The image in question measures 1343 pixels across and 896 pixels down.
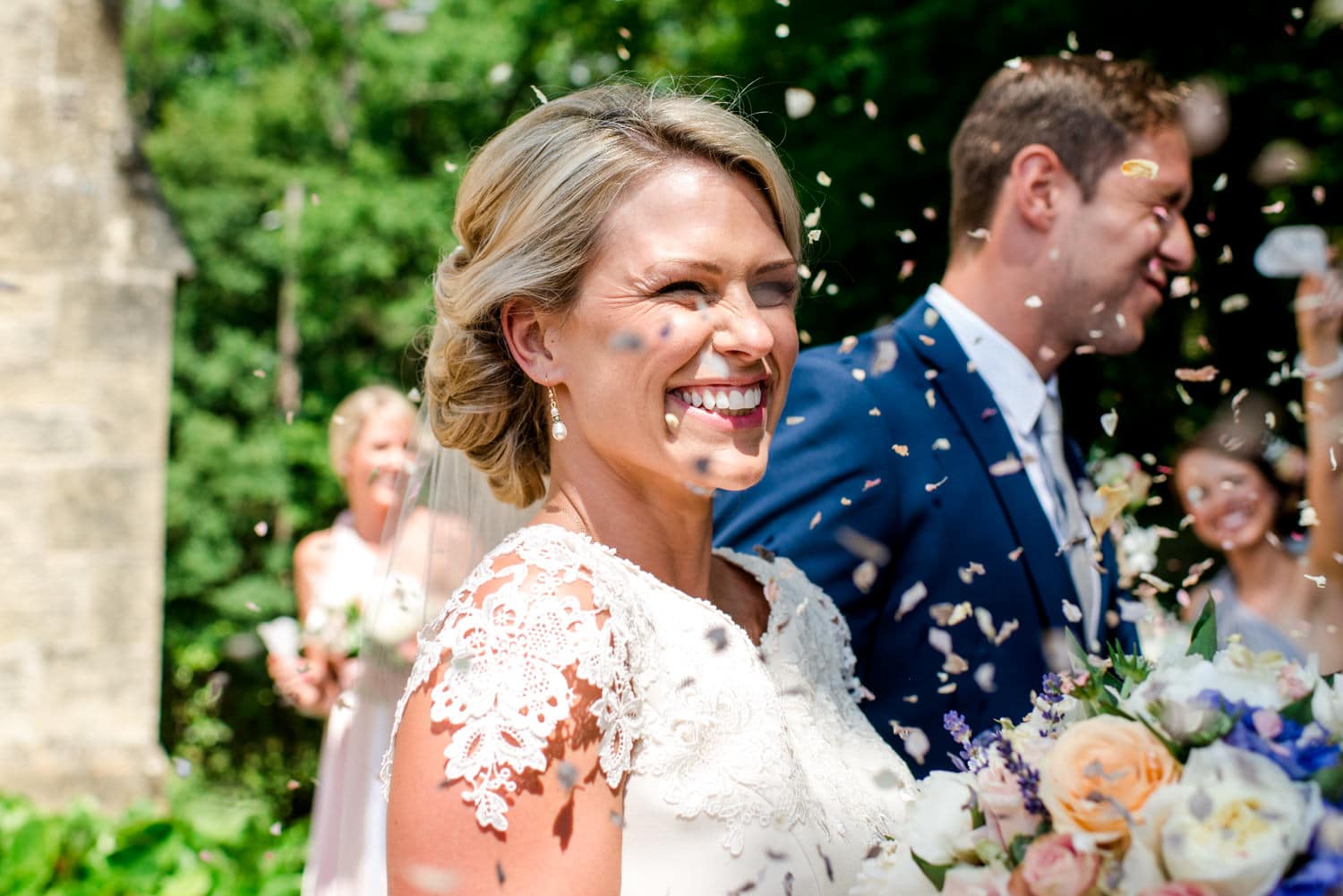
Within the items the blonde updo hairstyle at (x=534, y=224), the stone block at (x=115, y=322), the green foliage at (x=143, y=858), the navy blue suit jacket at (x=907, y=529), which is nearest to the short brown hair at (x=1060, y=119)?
the navy blue suit jacket at (x=907, y=529)

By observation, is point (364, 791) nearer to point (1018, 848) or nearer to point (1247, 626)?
point (1018, 848)

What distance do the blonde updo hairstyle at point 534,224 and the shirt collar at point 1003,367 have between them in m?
1.19

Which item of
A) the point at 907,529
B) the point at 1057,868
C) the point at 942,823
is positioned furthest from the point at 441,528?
the point at 1057,868

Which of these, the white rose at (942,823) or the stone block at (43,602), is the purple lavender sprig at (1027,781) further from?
the stone block at (43,602)

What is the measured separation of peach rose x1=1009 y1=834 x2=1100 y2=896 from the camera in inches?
60.3

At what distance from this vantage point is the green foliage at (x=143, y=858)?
13.3ft

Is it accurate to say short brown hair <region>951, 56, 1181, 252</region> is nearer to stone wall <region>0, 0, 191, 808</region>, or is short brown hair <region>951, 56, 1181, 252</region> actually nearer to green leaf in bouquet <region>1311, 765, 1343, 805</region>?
green leaf in bouquet <region>1311, 765, 1343, 805</region>

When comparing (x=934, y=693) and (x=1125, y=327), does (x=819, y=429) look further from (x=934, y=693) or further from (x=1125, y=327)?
(x=1125, y=327)

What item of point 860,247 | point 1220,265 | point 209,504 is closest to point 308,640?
point 860,247

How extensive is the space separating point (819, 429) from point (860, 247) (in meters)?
6.31

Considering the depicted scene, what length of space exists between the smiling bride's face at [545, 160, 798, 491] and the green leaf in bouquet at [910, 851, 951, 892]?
722 millimetres

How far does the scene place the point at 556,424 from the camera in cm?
237

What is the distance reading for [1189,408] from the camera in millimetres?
8070

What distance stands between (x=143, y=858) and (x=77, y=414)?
2226 mm
